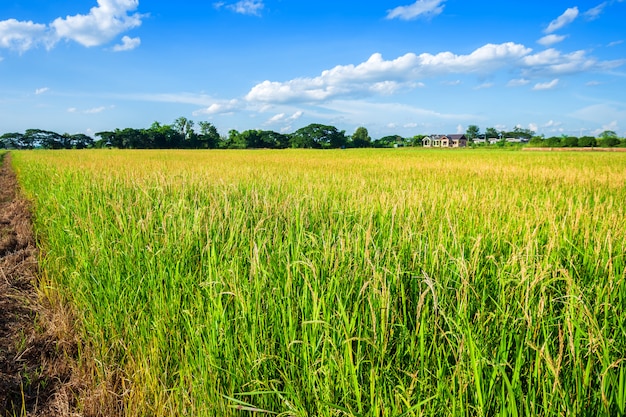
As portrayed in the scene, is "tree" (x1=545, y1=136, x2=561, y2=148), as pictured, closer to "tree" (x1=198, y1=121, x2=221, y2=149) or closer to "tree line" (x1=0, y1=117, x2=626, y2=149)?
"tree line" (x1=0, y1=117, x2=626, y2=149)

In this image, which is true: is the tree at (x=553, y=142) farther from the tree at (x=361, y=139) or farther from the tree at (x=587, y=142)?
the tree at (x=361, y=139)

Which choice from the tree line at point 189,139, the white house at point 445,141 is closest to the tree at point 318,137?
the tree line at point 189,139

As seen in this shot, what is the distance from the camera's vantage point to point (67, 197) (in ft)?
16.1

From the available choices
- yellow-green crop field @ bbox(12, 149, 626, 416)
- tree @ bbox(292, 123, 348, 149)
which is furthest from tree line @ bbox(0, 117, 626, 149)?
yellow-green crop field @ bbox(12, 149, 626, 416)

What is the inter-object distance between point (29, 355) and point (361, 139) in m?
109

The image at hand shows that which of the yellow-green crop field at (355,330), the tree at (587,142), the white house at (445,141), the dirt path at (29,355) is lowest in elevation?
the dirt path at (29,355)

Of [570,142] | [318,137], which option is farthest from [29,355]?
[318,137]

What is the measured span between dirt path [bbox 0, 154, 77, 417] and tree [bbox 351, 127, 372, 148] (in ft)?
329

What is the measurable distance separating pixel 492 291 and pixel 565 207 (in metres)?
3.36

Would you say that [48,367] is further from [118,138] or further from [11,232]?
[118,138]

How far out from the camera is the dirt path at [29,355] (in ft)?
6.46

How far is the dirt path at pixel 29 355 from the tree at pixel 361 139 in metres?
100

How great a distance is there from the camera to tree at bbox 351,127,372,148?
340 ft

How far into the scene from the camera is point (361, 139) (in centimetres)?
10788
